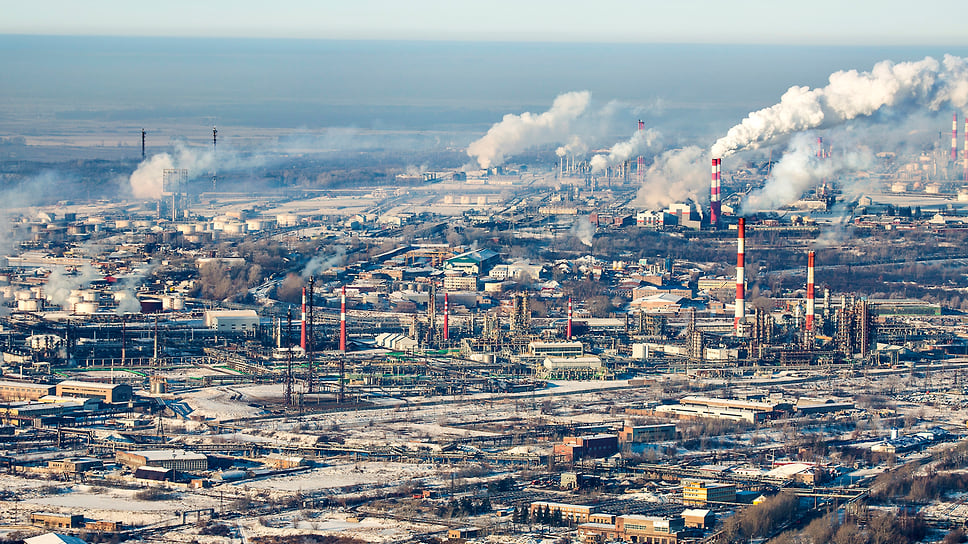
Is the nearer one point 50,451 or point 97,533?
point 97,533

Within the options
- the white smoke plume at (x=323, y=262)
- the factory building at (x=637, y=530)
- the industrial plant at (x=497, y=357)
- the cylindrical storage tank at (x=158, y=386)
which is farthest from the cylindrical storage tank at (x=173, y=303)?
the factory building at (x=637, y=530)

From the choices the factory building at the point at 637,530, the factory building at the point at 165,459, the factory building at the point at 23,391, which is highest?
the factory building at the point at 23,391

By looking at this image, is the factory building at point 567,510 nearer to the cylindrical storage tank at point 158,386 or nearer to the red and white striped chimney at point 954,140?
the cylindrical storage tank at point 158,386

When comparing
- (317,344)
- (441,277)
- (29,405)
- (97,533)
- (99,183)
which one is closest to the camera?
(97,533)

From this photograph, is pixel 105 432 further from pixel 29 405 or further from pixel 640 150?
pixel 640 150

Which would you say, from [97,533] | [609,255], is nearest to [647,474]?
[97,533]

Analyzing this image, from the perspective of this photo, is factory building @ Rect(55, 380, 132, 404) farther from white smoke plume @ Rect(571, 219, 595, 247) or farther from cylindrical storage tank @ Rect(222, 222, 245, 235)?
cylindrical storage tank @ Rect(222, 222, 245, 235)

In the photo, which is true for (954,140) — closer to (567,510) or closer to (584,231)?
(584,231)
